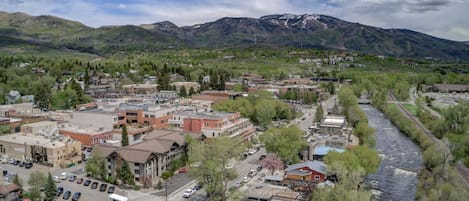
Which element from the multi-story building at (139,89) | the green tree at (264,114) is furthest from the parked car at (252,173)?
the multi-story building at (139,89)

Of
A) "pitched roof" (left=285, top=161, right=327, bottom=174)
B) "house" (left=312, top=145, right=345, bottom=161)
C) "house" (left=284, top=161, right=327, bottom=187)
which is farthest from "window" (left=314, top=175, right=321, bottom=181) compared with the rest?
"house" (left=312, top=145, right=345, bottom=161)

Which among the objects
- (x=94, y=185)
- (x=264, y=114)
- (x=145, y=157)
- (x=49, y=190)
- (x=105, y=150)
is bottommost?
(x=94, y=185)

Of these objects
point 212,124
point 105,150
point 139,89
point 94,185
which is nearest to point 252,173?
point 212,124

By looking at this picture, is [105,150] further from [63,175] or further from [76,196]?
[76,196]

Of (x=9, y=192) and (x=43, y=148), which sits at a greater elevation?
(x=43, y=148)

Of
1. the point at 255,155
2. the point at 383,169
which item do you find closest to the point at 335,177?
the point at 383,169

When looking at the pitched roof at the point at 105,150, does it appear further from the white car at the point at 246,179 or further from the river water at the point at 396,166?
the river water at the point at 396,166

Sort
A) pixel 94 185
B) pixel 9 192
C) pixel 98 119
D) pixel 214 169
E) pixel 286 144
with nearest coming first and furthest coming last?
pixel 9 192, pixel 214 169, pixel 94 185, pixel 286 144, pixel 98 119
